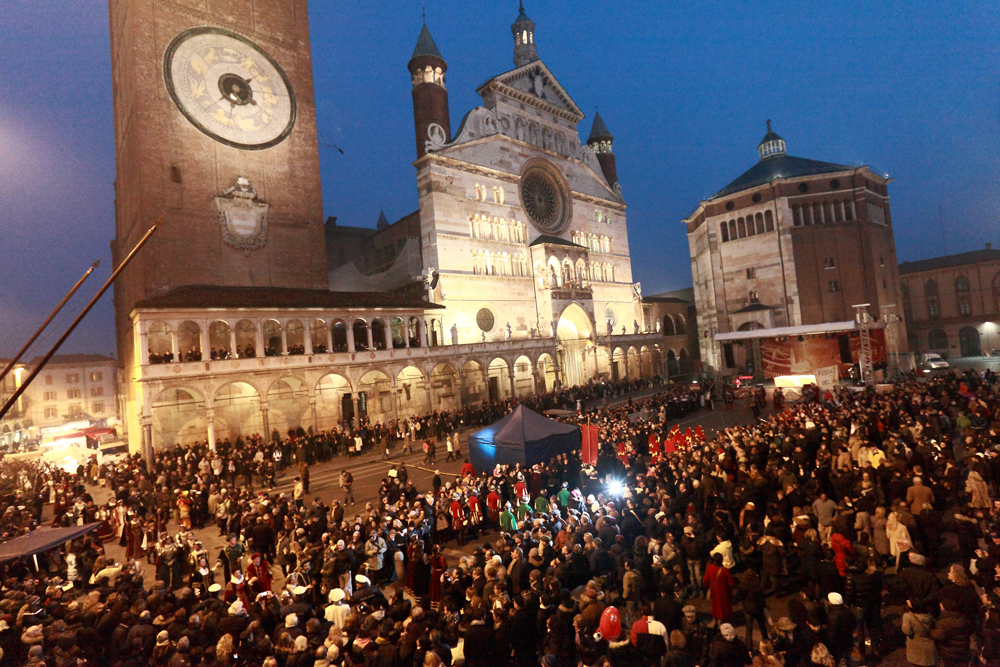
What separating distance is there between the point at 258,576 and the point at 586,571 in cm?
590

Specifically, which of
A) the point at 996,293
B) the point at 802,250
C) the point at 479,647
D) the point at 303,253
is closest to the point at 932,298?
the point at 996,293

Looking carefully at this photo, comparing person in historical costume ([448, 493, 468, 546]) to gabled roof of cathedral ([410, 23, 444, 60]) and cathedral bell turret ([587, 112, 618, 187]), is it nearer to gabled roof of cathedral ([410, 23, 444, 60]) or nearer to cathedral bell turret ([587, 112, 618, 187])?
gabled roof of cathedral ([410, 23, 444, 60])

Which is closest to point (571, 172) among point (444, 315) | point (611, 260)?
point (611, 260)

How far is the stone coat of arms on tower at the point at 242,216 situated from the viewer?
109 ft

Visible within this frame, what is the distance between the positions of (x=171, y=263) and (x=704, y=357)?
48.1m

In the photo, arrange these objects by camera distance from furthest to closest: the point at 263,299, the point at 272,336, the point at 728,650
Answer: the point at 272,336
the point at 263,299
the point at 728,650

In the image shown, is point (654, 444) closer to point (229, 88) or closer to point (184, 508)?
point (184, 508)

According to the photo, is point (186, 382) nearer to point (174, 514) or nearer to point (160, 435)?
point (160, 435)

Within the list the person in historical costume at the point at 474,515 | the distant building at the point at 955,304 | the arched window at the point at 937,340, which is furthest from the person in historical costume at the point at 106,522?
the arched window at the point at 937,340

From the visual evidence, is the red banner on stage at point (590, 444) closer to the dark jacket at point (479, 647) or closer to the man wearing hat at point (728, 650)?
the dark jacket at point (479, 647)

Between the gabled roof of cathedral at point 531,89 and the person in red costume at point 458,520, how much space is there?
38641mm

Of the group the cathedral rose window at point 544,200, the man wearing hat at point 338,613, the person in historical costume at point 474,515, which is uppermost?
the cathedral rose window at point 544,200

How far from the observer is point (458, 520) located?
11688 millimetres

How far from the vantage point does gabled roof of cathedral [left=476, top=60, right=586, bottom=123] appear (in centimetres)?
4241
